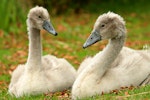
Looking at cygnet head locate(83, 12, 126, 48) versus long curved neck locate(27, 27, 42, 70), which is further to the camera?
long curved neck locate(27, 27, 42, 70)

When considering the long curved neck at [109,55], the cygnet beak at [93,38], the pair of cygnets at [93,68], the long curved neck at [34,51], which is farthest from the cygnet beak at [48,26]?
the long curved neck at [109,55]

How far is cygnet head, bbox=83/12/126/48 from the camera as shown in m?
9.45

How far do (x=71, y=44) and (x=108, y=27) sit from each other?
8.21 meters

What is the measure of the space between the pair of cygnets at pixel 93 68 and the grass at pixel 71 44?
1.25 ft

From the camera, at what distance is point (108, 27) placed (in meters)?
9.48

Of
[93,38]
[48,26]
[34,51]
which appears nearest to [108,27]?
[93,38]

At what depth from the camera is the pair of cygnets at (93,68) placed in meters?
9.36

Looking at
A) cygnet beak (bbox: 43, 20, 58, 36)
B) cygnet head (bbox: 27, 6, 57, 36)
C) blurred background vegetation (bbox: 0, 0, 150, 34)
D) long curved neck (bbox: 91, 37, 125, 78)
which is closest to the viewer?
long curved neck (bbox: 91, 37, 125, 78)

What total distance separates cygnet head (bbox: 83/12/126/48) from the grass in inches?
42.1

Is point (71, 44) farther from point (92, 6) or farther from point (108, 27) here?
point (92, 6)

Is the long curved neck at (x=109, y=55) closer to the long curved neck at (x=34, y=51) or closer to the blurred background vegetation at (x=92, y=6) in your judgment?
the long curved neck at (x=34, y=51)

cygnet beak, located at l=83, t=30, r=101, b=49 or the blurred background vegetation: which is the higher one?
the blurred background vegetation

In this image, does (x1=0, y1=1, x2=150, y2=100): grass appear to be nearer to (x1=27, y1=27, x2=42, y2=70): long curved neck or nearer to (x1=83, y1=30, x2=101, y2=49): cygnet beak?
(x1=27, y1=27, x2=42, y2=70): long curved neck

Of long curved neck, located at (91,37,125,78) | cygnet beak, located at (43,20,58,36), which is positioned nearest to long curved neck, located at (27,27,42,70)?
cygnet beak, located at (43,20,58,36)
